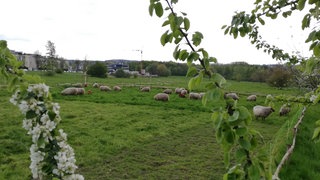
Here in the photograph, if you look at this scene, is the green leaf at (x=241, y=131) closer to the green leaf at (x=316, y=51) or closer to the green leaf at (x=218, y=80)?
the green leaf at (x=218, y=80)

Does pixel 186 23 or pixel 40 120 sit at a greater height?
pixel 186 23

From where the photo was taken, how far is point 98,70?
50125mm

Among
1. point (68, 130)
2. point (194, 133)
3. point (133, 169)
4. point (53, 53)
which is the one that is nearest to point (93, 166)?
point (133, 169)

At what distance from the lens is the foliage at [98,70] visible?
5009 cm

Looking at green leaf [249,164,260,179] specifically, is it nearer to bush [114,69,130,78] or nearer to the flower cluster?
the flower cluster

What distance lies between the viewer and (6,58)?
1.46 m

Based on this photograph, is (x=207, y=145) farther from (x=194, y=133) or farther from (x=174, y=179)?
(x=174, y=179)

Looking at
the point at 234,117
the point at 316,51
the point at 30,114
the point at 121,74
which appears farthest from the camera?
the point at 121,74

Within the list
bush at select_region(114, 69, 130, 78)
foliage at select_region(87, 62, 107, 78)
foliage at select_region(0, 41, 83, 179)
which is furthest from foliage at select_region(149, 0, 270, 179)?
bush at select_region(114, 69, 130, 78)

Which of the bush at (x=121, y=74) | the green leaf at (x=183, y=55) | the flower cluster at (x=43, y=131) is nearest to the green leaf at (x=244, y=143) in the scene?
the green leaf at (x=183, y=55)

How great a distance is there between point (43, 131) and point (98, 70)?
162 feet

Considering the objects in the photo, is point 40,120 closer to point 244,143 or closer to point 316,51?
point 244,143

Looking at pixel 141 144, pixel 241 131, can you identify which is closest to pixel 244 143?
pixel 241 131

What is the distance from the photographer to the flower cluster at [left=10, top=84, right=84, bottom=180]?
5.02 ft
